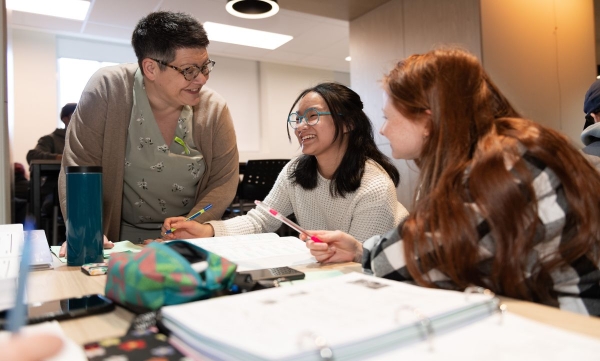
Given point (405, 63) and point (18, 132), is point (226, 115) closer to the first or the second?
point (405, 63)

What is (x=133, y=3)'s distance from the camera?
14.6 ft

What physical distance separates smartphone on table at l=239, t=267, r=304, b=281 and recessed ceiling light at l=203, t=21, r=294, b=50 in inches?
189

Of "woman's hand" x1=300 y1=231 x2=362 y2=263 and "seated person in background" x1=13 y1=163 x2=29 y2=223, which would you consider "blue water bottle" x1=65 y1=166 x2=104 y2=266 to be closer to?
"woman's hand" x1=300 y1=231 x2=362 y2=263

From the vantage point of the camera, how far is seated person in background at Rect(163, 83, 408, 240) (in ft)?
4.53

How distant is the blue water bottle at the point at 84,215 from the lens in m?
0.91

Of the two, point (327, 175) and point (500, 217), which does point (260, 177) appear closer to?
point (327, 175)

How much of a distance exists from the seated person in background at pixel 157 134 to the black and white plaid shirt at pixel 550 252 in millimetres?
1000

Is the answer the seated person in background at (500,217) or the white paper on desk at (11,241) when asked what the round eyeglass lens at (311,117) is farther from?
the white paper on desk at (11,241)

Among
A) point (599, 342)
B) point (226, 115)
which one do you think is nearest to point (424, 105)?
point (599, 342)

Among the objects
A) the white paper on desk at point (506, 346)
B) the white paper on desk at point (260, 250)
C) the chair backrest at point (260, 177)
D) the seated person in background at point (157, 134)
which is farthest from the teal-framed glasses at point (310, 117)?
the chair backrest at point (260, 177)

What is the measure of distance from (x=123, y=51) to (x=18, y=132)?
1.64m

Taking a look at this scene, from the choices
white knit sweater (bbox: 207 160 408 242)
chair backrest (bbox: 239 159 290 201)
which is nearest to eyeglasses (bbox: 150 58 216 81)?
white knit sweater (bbox: 207 160 408 242)

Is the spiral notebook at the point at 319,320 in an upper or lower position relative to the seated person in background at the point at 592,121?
lower

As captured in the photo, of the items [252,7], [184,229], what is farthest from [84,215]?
[252,7]
